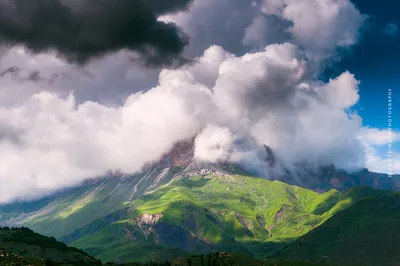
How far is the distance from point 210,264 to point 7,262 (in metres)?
164

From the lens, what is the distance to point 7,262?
174m

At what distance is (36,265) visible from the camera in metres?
178

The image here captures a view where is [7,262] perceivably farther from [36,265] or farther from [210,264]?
[210,264]

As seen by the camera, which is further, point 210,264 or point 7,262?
point 7,262

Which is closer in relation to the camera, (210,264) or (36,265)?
(210,264)

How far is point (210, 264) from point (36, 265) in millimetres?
163429

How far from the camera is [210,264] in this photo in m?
37.6

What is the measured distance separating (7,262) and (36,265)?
11486mm

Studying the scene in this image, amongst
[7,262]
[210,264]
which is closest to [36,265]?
[7,262]
